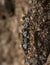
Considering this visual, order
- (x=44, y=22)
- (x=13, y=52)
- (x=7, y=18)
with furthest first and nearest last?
(x=7, y=18), (x=13, y=52), (x=44, y=22)

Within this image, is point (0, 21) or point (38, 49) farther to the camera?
point (0, 21)

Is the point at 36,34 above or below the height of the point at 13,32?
above

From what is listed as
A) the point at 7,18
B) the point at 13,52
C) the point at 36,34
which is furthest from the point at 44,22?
the point at 7,18

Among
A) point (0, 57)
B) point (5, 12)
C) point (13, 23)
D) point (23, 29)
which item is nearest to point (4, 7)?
point (5, 12)

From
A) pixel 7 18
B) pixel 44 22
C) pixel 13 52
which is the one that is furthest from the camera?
pixel 7 18

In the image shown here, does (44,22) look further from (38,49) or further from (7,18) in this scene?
(7,18)

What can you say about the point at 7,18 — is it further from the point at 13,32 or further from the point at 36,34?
the point at 36,34

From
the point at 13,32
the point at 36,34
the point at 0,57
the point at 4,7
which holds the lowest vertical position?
the point at 0,57
